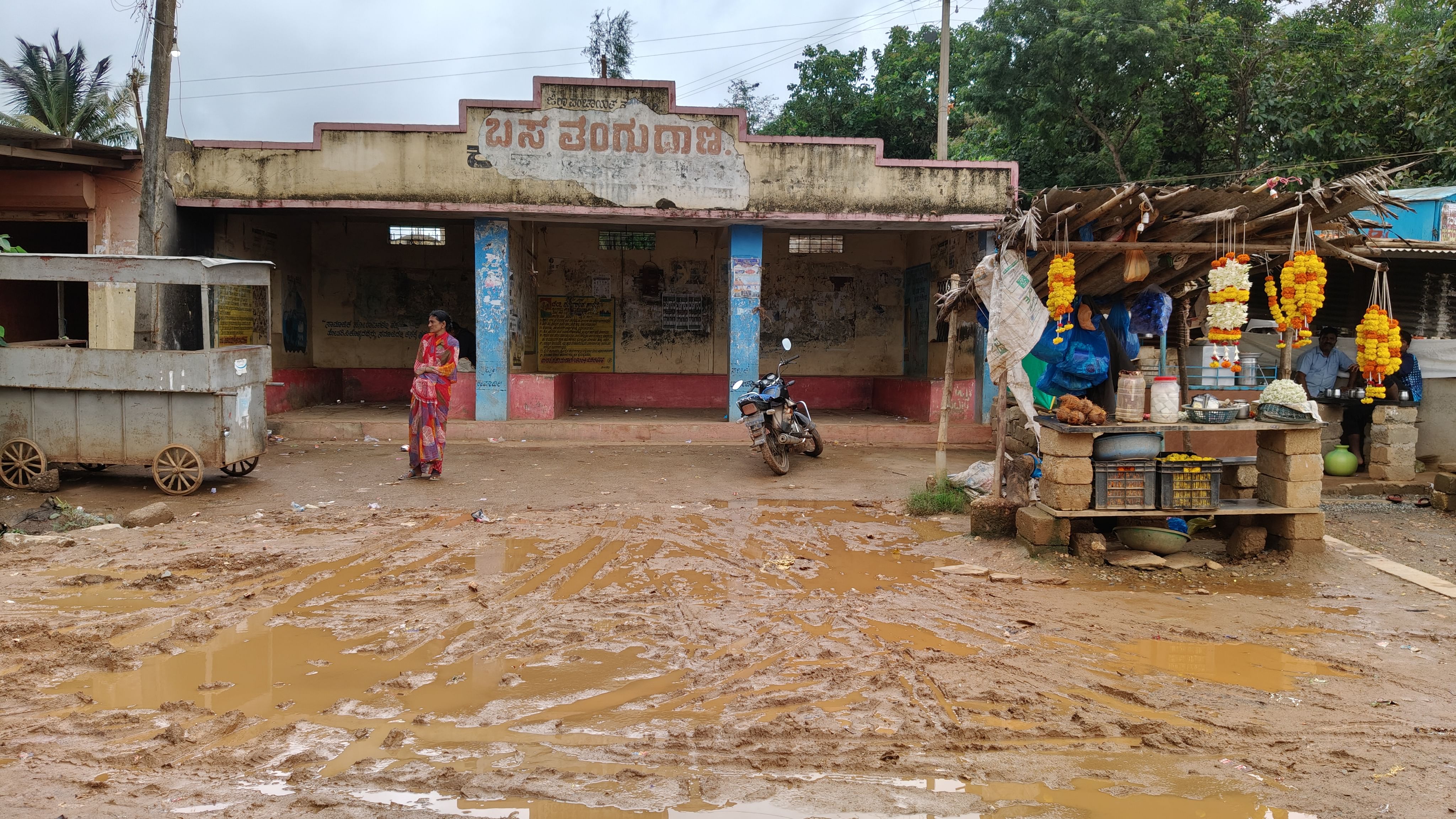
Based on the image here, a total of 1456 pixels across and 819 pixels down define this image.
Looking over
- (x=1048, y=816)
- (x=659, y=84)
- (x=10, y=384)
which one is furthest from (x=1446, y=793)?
(x=659, y=84)

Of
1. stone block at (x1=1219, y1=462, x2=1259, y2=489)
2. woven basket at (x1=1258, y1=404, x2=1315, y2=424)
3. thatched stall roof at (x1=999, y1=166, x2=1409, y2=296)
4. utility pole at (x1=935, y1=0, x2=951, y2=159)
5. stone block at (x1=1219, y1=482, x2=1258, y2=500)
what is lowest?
stone block at (x1=1219, y1=482, x2=1258, y2=500)

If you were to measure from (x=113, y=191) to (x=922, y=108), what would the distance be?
61.4 feet

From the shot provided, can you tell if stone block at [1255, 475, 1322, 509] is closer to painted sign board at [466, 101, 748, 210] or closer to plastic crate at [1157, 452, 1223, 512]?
plastic crate at [1157, 452, 1223, 512]

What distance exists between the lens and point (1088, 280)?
784 cm

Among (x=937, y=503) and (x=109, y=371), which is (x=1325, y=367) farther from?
(x=109, y=371)

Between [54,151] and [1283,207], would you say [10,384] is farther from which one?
[1283,207]

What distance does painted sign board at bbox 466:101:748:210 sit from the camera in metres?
12.6

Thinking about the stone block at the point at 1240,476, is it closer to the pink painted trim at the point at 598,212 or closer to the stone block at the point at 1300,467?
the stone block at the point at 1300,467

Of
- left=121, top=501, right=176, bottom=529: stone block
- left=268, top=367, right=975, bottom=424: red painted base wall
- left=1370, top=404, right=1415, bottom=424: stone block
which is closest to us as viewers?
left=121, top=501, right=176, bottom=529: stone block

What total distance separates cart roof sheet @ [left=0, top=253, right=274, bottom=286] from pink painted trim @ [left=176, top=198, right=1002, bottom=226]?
396 centimetres

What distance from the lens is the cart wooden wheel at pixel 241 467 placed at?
9.42 m

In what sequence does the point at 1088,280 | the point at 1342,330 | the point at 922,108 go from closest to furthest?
the point at 1088,280 < the point at 1342,330 < the point at 922,108

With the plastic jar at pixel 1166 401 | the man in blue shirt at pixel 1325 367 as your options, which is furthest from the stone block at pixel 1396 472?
the plastic jar at pixel 1166 401

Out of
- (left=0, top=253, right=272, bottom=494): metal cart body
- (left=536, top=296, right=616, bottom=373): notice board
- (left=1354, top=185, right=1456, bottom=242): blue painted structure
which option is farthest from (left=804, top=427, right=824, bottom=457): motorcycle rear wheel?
(left=1354, top=185, right=1456, bottom=242): blue painted structure
